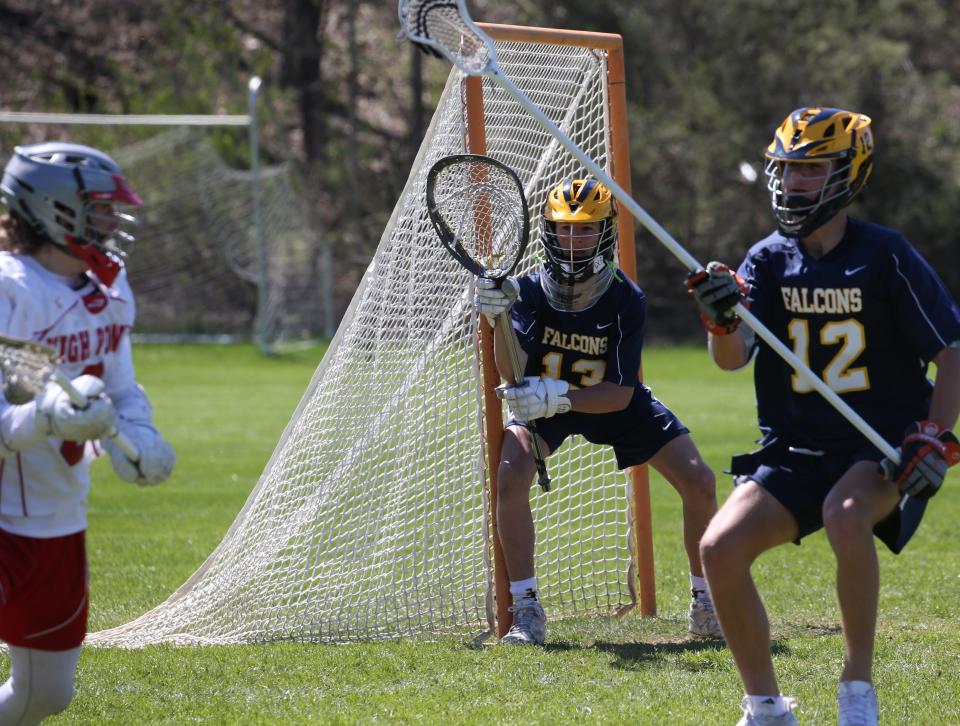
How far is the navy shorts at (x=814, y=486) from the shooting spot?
157 inches

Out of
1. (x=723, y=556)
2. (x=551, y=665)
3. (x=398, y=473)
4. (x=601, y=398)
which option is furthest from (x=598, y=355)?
(x=723, y=556)

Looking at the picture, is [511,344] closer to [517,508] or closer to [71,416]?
[517,508]

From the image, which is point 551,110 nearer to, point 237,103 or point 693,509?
point 693,509

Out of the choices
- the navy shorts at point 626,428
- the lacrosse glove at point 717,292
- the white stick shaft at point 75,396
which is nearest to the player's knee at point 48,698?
the white stick shaft at point 75,396

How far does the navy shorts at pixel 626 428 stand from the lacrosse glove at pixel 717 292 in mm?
1555

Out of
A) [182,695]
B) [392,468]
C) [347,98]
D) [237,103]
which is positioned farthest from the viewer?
[347,98]

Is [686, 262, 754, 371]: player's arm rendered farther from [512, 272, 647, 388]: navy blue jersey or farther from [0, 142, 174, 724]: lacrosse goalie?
[0, 142, 174, 724]: lacrosse goalie

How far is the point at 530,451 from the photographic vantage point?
5492 mm

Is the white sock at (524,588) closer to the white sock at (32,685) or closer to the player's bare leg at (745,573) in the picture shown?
the player's bare leg at (745,573)

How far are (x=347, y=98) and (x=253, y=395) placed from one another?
517 inches

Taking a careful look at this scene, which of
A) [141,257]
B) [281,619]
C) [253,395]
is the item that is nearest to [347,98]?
[141,257]

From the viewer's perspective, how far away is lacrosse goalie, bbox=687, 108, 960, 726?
3883 mm

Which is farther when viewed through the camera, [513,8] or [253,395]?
[513,8]

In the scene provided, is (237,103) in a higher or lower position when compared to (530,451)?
higher
